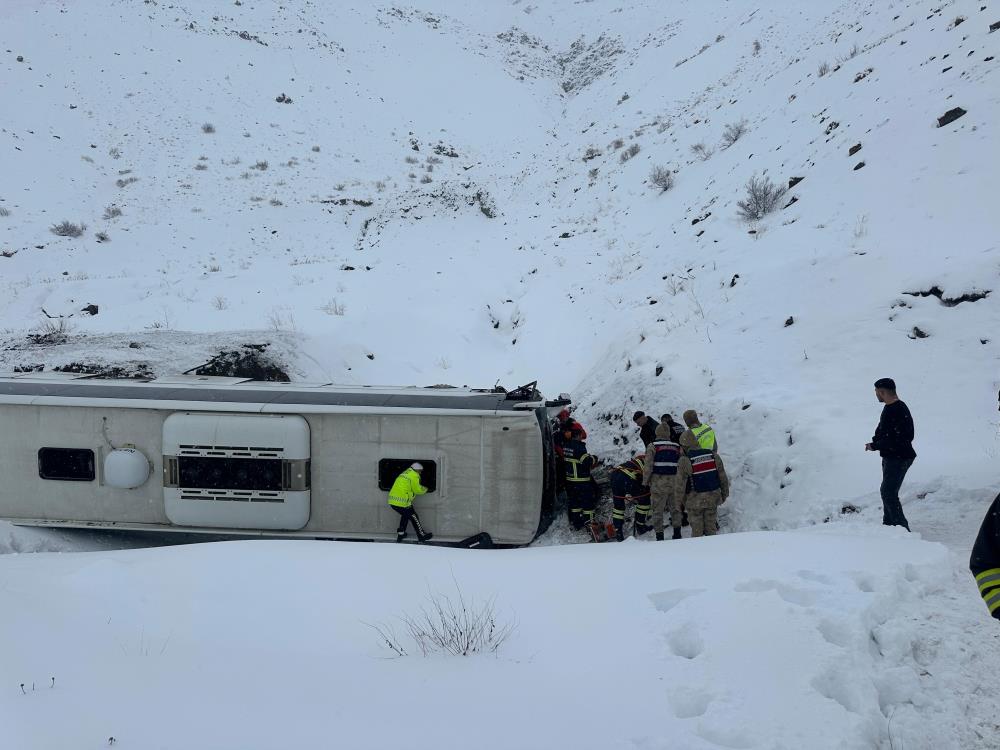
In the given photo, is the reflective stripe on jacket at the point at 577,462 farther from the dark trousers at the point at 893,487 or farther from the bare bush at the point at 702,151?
the bare bush at the point at 702,151

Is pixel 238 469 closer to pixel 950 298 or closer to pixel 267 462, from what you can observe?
pixel 267 462

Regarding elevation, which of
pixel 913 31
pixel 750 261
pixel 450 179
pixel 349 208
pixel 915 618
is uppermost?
pixel 913 31

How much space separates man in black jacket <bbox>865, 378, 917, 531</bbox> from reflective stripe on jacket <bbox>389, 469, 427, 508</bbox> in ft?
18.2

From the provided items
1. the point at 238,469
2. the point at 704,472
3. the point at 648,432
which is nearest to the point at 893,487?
the point at 704,472

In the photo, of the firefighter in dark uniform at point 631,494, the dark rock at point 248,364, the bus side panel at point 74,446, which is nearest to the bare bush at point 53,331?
the dark rock at point 248,364

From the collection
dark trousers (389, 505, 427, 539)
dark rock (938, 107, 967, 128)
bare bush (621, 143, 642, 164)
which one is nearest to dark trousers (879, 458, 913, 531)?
dark trousers (389, 505, 427, 539)

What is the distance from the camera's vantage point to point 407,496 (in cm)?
838

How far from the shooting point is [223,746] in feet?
10.9

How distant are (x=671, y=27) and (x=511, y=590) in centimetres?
4307

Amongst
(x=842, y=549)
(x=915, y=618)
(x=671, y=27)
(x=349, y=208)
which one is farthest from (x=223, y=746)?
(x=671, y=27)

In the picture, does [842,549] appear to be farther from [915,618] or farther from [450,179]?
[450,179]

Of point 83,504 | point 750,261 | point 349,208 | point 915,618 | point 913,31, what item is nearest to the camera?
point 915,618

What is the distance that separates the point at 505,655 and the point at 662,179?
66.8ft

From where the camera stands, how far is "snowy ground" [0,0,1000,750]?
149 inches
